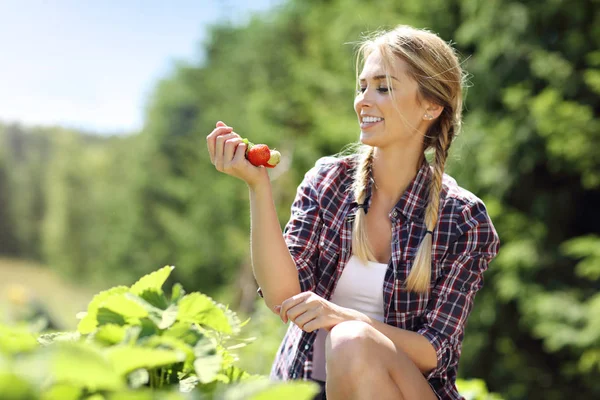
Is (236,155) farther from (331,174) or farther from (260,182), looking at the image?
(331,174)

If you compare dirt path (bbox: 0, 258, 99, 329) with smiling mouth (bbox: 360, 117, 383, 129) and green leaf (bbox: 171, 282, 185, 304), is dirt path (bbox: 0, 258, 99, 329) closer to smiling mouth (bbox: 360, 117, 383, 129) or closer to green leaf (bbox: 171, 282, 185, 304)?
smiling mouth (bbox: 360, 117, 383, 129)

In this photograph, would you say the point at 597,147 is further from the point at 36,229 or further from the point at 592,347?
the point at 36,229

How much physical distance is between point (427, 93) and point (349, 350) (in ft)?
2.86

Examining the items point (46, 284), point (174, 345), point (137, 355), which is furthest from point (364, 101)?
point (46, 284)

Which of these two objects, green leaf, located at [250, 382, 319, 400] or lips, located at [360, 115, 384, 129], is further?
lips, located at [360, 115, 384, 129]

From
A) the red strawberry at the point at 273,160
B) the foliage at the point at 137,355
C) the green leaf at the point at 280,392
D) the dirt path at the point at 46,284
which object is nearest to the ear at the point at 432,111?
the red strawberry at the point at 273,160

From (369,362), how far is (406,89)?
0.85m

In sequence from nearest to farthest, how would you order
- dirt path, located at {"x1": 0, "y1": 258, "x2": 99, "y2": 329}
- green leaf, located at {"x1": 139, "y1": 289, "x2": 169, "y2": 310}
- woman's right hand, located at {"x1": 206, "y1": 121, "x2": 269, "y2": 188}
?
green leaf, located at {"x1": 139, "y1": 289, "x2": 169, "y2": 310}
woman's right hand, located at {"x1": 206, "y1": 121, "x2": 269, "y2": 188}
dirt path, located at {"x1": 0, "y1": 258, "x2": 99, "y2": 329}

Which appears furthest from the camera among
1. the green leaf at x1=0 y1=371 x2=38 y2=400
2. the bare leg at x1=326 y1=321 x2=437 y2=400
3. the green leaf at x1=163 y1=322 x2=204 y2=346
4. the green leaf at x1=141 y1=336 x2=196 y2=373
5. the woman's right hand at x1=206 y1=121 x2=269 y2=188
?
the woman's right hand at x1=206 y1=121 x2=269 y2=188

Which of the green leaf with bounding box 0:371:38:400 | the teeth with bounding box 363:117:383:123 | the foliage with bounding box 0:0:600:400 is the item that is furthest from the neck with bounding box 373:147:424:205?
the green leaf with bounding box 0:371:38:400

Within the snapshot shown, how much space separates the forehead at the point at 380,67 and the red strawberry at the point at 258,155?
0.53m

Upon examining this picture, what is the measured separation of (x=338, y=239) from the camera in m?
1.91

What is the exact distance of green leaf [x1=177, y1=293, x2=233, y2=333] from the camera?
3.91 ft

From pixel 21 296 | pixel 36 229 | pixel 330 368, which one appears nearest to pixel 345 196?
pixel 330 368
